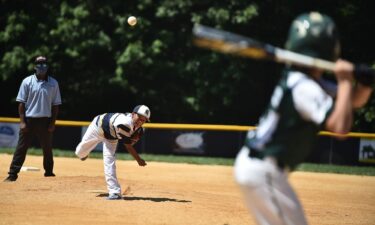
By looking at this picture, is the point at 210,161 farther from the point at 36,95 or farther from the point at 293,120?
the point at 293,120

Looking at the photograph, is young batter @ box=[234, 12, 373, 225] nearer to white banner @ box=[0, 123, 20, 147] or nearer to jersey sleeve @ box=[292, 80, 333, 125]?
jersey sleeve @ box=[292, 80, 333, 125]

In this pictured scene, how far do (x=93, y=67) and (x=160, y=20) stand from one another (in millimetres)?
3547

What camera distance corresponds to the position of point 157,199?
1070 centimetres

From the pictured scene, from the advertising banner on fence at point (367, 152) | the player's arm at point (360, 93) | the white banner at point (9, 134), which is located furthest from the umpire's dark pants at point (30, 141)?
the advertising banner on fence at point (367, 152)

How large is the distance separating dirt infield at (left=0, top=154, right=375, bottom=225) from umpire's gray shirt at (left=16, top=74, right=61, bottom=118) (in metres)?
1.36

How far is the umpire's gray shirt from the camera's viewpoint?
12172 mm

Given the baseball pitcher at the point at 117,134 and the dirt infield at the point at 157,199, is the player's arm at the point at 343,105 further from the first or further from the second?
the baseball pitcher at the point at 117,134

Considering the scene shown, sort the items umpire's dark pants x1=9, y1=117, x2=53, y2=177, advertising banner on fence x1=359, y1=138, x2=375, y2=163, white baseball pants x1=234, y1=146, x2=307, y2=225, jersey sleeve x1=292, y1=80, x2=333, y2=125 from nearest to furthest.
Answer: jersey sleeve x1=292, y1=80, x2=333, y2=125 < white baseball pants x1=234, y1=146, x2=307, y2=225 < umpire's dark pants x1=9, y1=117, x2=53, y2=177 < advertising banner on fence x1=359, y1=138, x2=375, y2=163

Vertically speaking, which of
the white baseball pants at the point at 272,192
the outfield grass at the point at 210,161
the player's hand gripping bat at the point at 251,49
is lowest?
the outfield grass at the point at 210,161

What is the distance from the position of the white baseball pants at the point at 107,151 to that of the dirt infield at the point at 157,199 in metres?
0.31

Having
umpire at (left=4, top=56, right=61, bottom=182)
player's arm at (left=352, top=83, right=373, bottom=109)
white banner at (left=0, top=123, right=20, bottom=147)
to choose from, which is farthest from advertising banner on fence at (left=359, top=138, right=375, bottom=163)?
player's arm at (left=352, top=83, right=373, bottom=109)

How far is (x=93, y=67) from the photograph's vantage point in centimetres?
2681

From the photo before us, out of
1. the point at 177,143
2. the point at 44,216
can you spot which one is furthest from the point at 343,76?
the point at 177,143

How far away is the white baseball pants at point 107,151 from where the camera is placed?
403 inches
